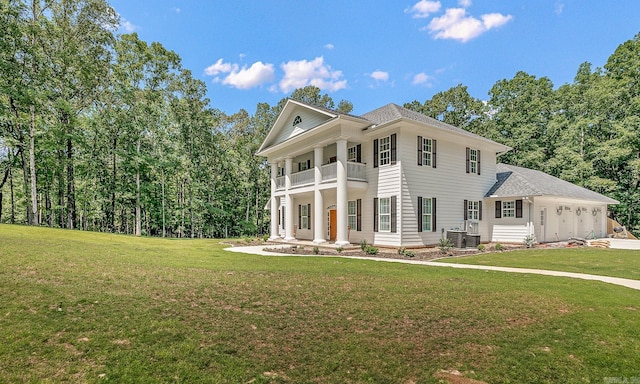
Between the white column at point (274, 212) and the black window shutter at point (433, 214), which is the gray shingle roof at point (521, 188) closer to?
the black window shutter at point (433, 214)

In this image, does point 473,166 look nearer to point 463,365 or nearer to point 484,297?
point 484,297

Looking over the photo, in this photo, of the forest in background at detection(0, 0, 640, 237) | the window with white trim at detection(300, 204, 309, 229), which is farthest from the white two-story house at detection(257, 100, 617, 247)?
the forest in background at detection(0, 0, 640, 237)

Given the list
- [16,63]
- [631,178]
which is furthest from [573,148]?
[16,63]

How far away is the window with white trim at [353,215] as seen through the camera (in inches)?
747

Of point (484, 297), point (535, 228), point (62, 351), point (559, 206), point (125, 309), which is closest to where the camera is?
point (62, 351)

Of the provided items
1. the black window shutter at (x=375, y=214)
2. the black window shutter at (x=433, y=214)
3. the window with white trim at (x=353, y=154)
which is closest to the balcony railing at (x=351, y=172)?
the window with white trim at (x=353, y=154)

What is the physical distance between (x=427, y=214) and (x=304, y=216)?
986cm

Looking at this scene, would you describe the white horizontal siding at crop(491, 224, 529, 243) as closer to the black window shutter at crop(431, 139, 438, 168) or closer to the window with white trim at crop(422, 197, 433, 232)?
the window with white trim at crop(422, 197, 433, 232)

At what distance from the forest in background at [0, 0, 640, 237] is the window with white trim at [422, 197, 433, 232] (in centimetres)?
2244

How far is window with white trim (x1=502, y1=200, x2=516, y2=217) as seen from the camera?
1978cm

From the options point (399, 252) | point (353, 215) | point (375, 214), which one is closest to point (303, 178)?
point (353, 215)

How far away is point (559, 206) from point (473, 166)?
7.08 m

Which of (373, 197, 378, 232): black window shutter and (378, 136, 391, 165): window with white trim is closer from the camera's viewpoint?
(378, 136, 391, 165): window with white trim

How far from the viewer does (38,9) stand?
2316cm
